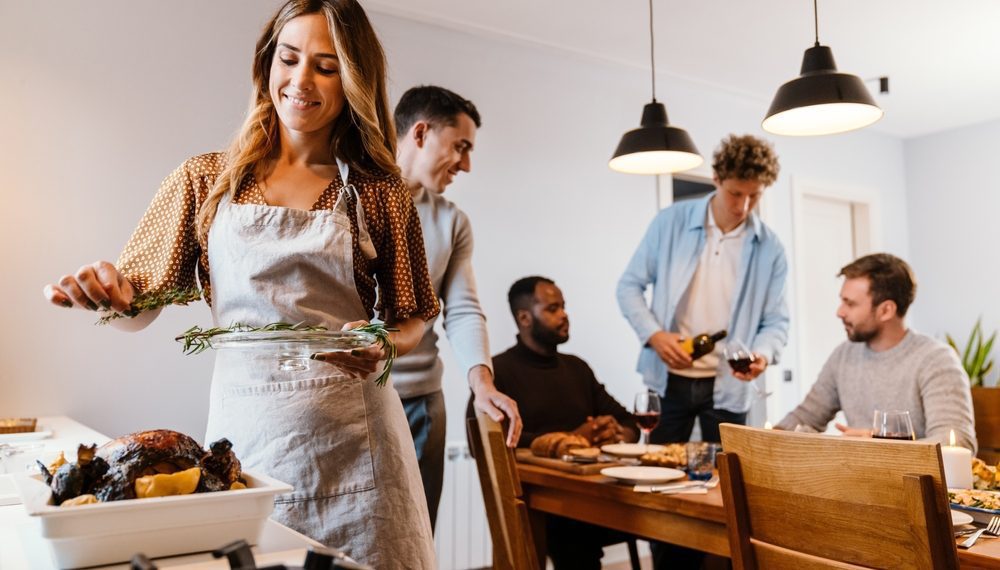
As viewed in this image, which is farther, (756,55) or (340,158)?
(756,55)

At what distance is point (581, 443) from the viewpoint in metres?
2.41

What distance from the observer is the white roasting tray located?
68cm

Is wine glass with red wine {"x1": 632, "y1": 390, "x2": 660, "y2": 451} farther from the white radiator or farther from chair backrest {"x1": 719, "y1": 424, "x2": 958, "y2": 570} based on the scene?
the white radiator

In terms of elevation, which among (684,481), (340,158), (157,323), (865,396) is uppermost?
(340,158)

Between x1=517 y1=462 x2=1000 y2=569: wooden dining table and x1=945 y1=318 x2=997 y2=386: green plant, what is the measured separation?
4017 millimetres

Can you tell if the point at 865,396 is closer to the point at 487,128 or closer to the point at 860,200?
the point at 487,128

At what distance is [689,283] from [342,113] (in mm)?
2283

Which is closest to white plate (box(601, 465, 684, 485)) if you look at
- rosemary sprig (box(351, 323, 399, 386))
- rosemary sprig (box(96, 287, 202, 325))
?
rosemary sprig (box(351, 323, 399, 386))

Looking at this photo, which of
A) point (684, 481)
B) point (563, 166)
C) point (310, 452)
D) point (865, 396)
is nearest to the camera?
point (310, 452)

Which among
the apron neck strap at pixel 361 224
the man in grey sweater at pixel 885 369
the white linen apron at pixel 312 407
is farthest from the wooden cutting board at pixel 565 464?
the apron neck strap at pixel 361 224

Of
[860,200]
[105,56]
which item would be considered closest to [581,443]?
[105,56]

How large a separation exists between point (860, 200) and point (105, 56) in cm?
480

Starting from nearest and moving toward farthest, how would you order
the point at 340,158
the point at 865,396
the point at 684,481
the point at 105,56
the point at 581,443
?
1. the point at 340,158
2. the point at 684,481
3. the point at 581,443
4. the point at 865,396
5. the point at 105,56

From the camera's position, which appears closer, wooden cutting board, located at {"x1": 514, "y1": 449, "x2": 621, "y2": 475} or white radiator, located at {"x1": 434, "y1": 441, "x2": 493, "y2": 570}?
wooden cutting board, located at {"x1": 514, "y1": 449, "x2": 621, "y2": 475}
